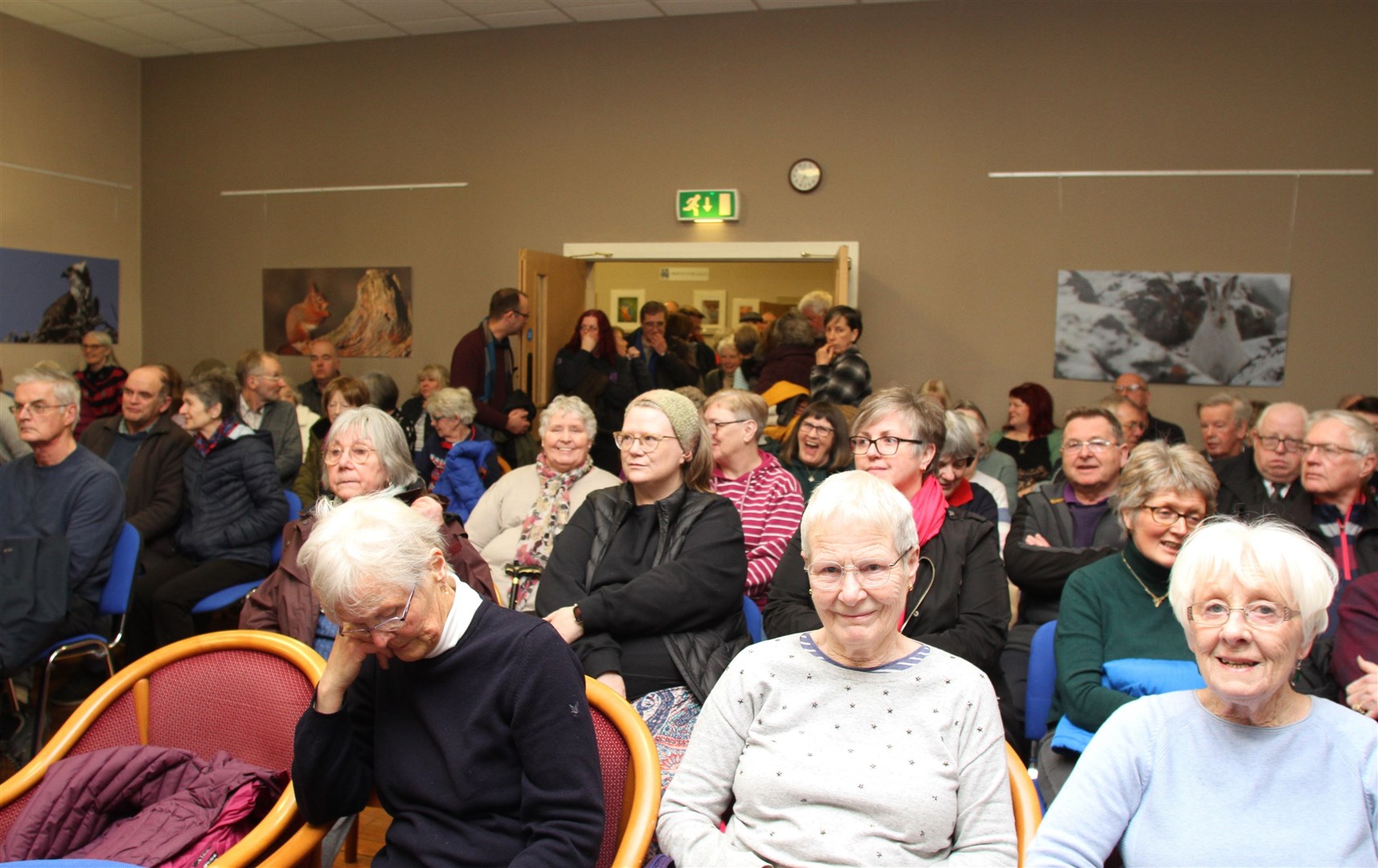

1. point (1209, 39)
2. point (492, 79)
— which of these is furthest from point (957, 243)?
point (492, 79)


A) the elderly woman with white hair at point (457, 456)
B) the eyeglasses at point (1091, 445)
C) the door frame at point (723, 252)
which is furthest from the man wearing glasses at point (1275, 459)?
the elderly woman with white hair at point (457, 456)

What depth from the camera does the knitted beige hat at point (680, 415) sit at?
10.0 ft

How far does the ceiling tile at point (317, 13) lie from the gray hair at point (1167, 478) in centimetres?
676

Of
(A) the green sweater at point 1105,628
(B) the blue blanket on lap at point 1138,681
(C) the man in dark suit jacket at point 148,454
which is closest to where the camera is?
(B) the blue blanket on lap at point 1138,681

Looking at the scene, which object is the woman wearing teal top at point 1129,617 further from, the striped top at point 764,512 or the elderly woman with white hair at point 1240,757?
the striped top at point 764,512

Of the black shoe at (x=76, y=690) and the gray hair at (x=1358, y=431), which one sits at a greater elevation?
the gray hair at (x=1358, y=431)

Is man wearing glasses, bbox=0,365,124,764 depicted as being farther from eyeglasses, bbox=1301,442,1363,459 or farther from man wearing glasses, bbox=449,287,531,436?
eyeglasses, bbox=1301,442,1363,459

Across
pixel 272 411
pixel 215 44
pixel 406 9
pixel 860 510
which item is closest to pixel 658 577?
pixel 860 510

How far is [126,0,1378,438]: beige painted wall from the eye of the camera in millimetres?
6465

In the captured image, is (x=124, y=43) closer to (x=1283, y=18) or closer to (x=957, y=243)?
(x=957, y=243)

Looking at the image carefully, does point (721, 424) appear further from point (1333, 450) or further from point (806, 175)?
point (806, 175)

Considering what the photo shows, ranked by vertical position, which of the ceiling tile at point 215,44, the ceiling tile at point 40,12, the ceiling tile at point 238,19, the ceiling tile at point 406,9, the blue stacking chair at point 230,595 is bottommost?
the blue stacking chair at point 230,595

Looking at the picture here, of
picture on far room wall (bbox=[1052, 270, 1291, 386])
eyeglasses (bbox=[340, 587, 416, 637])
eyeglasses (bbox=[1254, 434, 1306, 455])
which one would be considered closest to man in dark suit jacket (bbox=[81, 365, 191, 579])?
eyeglasses (bbox=[340, 587, 416, 637])

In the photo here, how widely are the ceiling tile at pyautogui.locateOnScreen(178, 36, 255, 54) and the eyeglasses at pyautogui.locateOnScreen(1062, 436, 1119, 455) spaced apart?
7.65 metres
